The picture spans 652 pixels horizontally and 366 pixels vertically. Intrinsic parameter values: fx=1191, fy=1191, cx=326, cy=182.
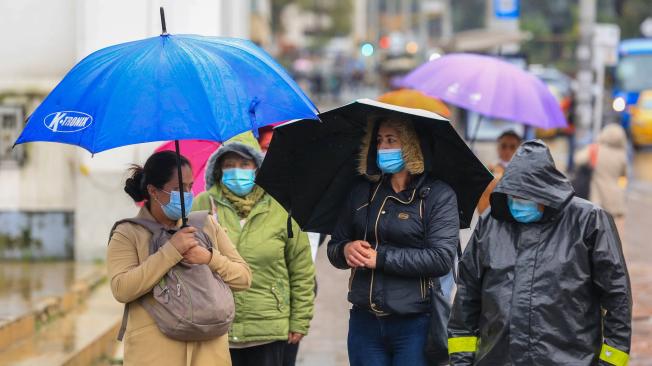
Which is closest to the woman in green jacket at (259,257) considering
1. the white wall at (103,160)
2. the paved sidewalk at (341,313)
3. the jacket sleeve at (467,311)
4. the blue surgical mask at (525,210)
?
the jacket sleeve at (467,311)

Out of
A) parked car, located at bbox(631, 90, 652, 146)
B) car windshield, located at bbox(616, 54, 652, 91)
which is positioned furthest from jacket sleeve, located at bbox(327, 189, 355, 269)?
car windshield, located at bbox(616, 54, 652, 91)

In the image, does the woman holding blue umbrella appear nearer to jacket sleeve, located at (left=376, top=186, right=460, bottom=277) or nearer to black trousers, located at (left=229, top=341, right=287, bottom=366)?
jacket sleeve, located at (left=376, top=186, right=460, bottom=277)

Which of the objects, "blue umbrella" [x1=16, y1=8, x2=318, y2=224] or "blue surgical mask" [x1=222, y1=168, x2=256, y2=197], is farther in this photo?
"blue surgical mask" [x1=222, y1=168, x2=256, y2=197]

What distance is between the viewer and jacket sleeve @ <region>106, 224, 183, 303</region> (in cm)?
491

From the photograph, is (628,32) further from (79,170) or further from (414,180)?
(414,180)

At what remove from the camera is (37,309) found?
361 inches

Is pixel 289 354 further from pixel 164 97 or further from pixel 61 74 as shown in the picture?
pixel 61 74

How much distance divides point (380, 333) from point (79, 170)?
715 cm

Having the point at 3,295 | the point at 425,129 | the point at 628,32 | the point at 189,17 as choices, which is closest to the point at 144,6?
the point at 189,17

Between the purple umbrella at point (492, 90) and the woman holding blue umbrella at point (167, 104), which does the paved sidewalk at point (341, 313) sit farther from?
the woman holding blue umbrella at point (167, 104)

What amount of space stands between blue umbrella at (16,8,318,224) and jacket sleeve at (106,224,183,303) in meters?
0.57

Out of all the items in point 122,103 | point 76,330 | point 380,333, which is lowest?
point 76,330

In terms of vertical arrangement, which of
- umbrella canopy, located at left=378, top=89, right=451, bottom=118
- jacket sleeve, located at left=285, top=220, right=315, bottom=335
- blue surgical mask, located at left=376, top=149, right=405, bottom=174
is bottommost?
jacket sleeve, located at left=285, top=220, right=315, bottom=335

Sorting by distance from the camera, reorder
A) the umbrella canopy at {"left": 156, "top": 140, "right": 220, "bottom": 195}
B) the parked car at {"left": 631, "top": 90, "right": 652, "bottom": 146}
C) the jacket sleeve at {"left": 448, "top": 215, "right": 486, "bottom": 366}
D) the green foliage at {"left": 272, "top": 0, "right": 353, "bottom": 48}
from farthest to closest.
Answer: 1. the green foliage at {"left": 272, "top": 0, "right": 353, "bottom": 48}
2. the parked car at {"left": 631, "top": 90, "right": 652, "bottom": 146}
3. the umbrella canopy at {"left": 156, "top": 140, "right": 220, "bottom": 195}
4. the jacket sleeve at {"left": 448, "top": 215, "right": 486, "bottom": 366}
